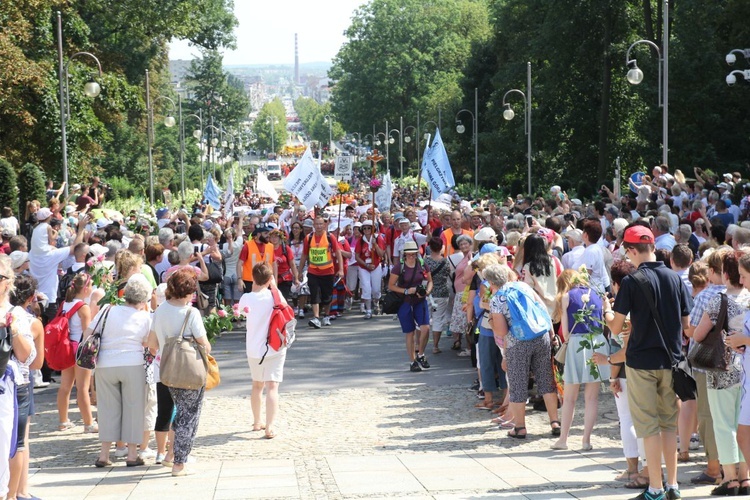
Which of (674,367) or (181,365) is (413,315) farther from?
(674,367)

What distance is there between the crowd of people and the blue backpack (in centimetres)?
1

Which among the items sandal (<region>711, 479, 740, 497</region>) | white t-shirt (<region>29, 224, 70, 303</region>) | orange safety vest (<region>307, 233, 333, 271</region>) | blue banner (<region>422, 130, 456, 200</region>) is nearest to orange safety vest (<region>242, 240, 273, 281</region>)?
orange safety vest (<region>307, 233, 333, 271</region>)

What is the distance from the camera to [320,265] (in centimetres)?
1869

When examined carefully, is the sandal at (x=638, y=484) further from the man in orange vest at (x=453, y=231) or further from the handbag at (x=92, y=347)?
the man in orange vest at (x=453, y=231)

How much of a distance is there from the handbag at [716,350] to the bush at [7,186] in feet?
80.3

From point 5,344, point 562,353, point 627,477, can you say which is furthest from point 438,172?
point 5,344

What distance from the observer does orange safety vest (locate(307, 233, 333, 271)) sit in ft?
61.1

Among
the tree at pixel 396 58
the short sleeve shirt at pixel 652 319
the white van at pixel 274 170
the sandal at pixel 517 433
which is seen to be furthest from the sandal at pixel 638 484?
the white van at pixel 274 170

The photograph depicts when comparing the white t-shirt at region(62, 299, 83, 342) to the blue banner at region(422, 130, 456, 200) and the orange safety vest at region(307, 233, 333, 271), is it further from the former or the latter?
the blue banner at region(422, 130, 456, 200)

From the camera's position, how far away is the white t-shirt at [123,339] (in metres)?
9.47

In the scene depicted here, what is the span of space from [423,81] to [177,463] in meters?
86.5

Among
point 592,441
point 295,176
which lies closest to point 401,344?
point 295,176

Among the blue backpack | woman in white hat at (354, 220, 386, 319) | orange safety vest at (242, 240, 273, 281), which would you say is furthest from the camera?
woman in white hat at (354, 220, 386, 319)

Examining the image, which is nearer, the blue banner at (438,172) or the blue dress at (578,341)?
the blue dress at (578,341)
